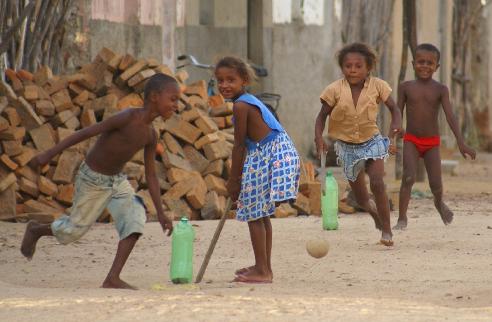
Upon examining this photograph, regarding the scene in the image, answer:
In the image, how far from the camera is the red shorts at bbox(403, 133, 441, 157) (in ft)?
34.6

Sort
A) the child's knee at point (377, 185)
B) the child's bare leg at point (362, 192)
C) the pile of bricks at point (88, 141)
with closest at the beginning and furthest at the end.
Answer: the child's knee at point (377, 185) → the child's bare leg at point (362, 192) → the pile of bricks at point (88, 141)

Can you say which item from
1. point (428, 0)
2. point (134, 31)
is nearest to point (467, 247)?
point (134, 31)

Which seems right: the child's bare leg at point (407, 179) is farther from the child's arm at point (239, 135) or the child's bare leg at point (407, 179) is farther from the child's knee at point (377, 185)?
the child's arm at point (239, 135)

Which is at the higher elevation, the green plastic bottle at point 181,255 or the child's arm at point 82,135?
the child's arm at point 82,135

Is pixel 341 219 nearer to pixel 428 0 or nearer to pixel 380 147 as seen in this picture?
pixel 380 147

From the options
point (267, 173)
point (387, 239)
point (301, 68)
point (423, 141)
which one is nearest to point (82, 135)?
point (267, 173)

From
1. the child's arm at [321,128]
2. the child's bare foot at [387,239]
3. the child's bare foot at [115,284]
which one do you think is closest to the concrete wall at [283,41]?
the child's arm at [321,128]

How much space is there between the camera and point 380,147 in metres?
9.49

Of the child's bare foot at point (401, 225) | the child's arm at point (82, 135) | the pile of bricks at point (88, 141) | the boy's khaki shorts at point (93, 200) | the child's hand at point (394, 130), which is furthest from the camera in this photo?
the pile of bricks at point (88, 141)

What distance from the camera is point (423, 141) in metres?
10.5

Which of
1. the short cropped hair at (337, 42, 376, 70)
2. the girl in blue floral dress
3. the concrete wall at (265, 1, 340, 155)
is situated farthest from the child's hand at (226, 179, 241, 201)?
the concrete wall at (265, 1, 340, 155)

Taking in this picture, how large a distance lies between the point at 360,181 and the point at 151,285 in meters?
2.57

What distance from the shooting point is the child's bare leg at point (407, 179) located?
10453 millimetres

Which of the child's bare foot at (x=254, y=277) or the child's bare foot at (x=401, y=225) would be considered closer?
the child's bare foot at (x=254, y=277)
